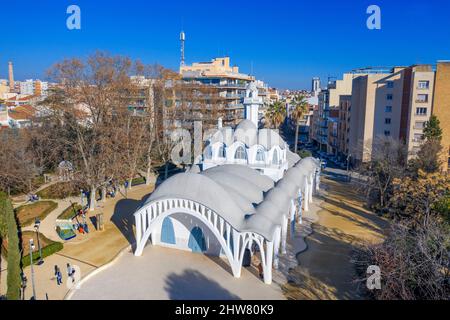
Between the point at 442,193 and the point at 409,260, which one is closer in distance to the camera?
the point at 409,260

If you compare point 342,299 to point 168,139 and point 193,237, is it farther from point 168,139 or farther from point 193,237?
point 168,139

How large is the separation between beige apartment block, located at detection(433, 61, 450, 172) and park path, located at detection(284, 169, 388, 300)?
14622 millimetres

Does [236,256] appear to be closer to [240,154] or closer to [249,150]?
[249,150]

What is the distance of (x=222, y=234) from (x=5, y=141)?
28.8 metres

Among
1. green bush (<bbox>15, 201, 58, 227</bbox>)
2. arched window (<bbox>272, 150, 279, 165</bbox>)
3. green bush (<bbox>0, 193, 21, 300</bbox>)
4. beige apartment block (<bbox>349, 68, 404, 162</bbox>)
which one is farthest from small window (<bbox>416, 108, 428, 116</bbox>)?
green bush (<bbox>0, 193, 21, 300</bbox>)

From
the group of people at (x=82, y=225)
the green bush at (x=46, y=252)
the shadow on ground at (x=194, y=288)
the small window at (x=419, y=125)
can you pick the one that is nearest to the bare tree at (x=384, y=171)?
the small window at (x=419, y=125)

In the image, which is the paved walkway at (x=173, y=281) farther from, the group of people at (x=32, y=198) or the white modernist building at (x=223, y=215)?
the group of people at (x=32, y=198)

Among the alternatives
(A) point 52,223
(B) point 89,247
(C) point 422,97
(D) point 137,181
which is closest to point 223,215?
(B) point 89,247

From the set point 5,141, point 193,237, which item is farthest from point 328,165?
point 5,141

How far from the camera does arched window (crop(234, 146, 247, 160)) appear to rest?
31.1m

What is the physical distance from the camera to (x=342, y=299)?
17.0 metres

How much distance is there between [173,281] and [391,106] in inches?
1733

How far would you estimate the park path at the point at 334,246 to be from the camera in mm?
17906

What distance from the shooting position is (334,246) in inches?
933
